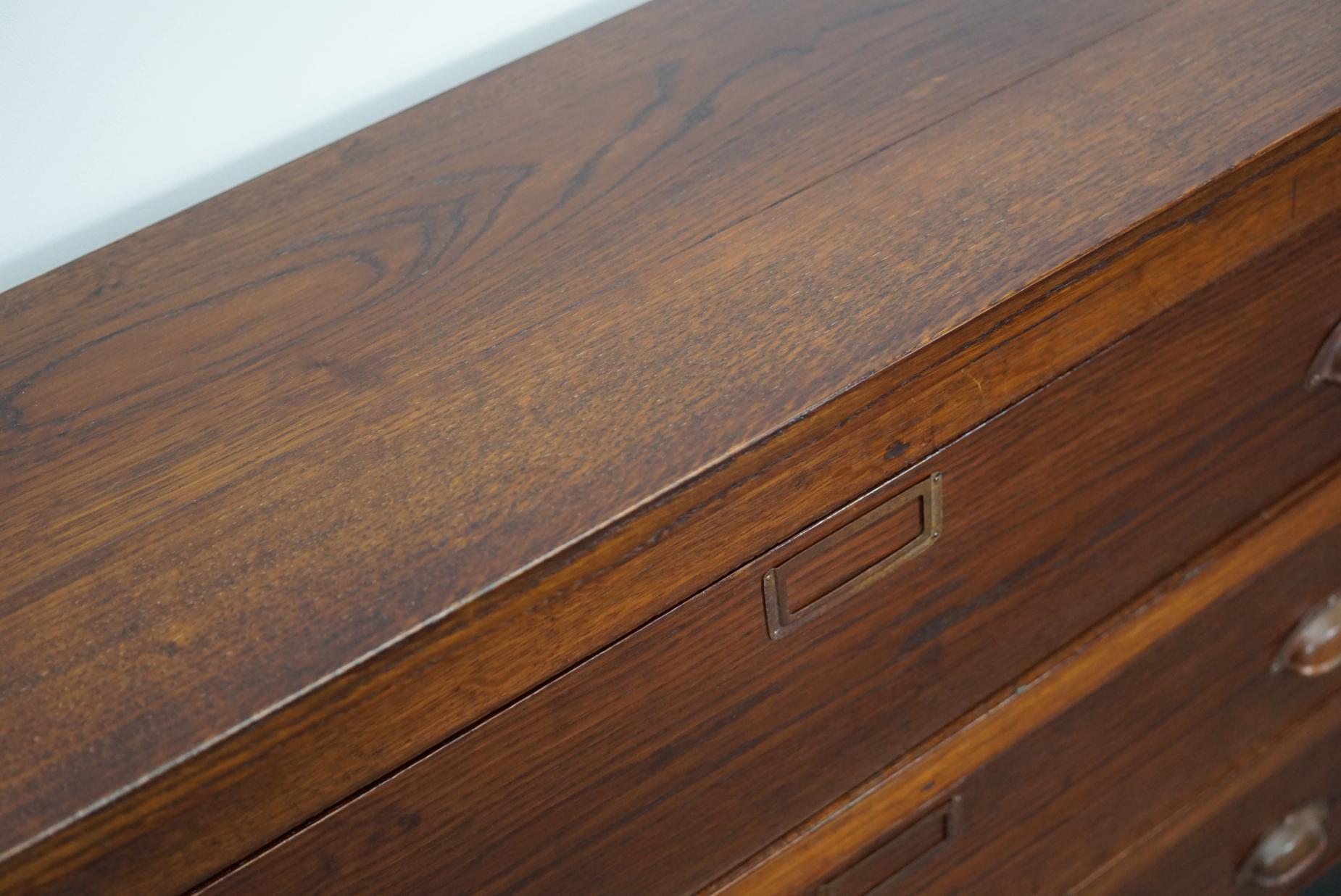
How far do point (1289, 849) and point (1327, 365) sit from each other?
51 centimetres

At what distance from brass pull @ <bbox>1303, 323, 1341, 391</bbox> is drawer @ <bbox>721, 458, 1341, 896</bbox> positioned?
0.31ft

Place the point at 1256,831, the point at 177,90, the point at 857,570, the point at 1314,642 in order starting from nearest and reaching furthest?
the point at 857,570 < the point at 177,90 < the point at 1314,642 < the point at 1256,831

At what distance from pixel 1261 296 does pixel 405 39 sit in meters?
0.53

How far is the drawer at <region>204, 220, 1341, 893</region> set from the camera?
49cm

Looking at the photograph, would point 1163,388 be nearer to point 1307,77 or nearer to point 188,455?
point 1307,77

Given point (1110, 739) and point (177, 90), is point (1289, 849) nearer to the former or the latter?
point (1110, 739)

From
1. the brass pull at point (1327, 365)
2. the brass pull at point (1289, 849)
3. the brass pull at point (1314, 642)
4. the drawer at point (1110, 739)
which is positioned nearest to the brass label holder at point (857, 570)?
the drawer at point (1110, 739)

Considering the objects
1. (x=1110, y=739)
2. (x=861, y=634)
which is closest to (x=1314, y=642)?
(x=1110, y=739)

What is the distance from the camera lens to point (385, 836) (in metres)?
0.47

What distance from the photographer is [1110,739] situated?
30.7 inches

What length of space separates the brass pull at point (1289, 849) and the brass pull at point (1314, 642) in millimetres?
196

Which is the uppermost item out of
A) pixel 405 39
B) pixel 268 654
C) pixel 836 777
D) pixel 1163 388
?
pixel 405 39

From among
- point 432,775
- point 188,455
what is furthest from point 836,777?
point 188,455

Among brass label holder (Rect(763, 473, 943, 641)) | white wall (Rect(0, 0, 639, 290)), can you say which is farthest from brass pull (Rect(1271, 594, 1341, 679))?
white wall (Rect(0, 0, 639, 290))
